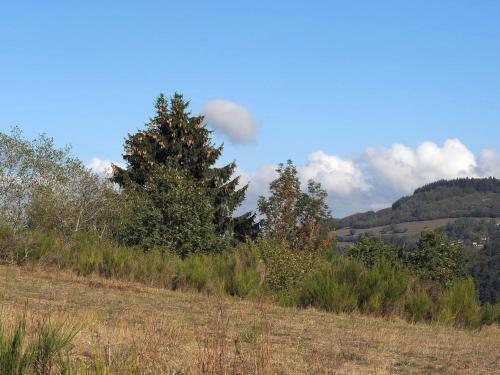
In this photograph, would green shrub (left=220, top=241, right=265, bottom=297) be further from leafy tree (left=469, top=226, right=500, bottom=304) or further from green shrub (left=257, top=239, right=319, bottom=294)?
leafy tree (left=469, top=226, right=500, bottom=304)

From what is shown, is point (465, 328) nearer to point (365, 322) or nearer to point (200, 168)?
point (365, 322)

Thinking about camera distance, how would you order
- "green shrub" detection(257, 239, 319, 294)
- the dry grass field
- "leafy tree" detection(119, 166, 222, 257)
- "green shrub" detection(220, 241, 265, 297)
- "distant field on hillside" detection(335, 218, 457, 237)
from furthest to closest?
"distant field on hillside" detection(335, 218, 457, 237) → "leafy tree" detection(119, 166, 222, 257) → "green shrub" detection(257, 239, 319, 294) → "green shrub" detection(220, 241, 265, 297) → the dry grass field

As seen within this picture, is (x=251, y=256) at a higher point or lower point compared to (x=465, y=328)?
higher

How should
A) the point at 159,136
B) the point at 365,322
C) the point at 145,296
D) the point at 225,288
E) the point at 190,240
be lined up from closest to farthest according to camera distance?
the point at 365,322
the point at 145,296
the point at 225,288
the point at 190,240
the point at 159,136

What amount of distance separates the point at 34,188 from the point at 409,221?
176215 mm

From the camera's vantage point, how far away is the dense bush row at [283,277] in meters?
17.2

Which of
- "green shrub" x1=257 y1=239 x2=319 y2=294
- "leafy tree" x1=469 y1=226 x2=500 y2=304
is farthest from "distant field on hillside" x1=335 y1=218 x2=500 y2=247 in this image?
"green shrub" x1=257 y1=239 x2=319 y2=294

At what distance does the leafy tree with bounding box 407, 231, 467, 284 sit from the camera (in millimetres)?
45688

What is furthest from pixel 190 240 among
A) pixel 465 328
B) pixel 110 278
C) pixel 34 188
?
pixel 465 328

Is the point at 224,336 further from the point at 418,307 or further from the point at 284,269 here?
the point at 284,269

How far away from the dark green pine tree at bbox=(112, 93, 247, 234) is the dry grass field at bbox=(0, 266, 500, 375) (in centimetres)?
2277

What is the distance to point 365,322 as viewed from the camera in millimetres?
14758

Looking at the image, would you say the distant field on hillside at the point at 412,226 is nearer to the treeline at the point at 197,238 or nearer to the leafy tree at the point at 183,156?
the treeline at the point at 197,238

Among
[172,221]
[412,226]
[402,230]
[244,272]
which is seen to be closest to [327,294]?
[244,272]
